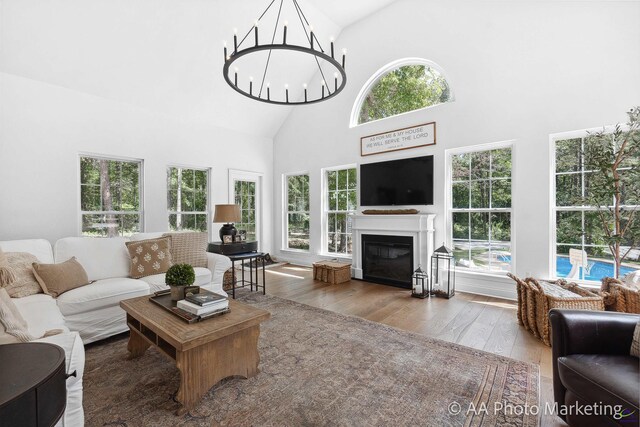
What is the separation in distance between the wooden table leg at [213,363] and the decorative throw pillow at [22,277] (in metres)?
1.87

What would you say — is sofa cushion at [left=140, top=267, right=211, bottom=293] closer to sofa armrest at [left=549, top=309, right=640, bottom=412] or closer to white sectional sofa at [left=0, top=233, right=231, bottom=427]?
white sectional sofa at [left=0, top=233, right=231, bottom=427]

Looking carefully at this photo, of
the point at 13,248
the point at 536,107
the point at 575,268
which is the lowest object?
the point at 575,268

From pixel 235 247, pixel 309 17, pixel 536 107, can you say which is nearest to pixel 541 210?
pixel 536 107

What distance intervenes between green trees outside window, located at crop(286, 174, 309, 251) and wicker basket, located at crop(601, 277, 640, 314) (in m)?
4.56

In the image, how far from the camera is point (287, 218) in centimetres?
650

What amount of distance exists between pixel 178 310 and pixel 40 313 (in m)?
1.08

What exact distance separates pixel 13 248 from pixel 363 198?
4.42 m

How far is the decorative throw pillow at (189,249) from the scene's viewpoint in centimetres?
351

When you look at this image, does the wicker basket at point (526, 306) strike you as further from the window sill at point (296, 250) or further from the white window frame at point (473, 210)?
the window sill at point (296, 250)

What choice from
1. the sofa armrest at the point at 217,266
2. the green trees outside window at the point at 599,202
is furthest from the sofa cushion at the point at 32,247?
the green trees outside window at the point at 599,202

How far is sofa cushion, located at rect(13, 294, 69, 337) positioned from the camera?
6.18 ft

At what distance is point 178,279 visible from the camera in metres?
2.20

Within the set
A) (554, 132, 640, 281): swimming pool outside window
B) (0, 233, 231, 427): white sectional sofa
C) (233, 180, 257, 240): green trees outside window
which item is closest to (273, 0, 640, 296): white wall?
(554, 132, 640, 281): swimming pool outside window

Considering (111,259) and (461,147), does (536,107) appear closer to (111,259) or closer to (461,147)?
(461,147)
